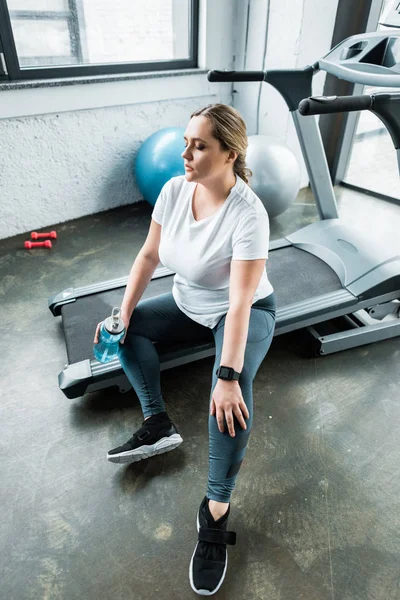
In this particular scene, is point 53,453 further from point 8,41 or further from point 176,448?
point 8,41

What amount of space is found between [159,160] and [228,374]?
217cm

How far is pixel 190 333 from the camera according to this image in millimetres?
1596

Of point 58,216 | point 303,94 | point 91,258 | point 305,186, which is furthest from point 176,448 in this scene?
point 305,186

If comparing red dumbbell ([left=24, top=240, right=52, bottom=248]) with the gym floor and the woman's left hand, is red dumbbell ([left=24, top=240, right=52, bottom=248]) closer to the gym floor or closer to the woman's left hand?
the gym floor

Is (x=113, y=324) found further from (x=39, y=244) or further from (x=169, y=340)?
(x=39, y=244)

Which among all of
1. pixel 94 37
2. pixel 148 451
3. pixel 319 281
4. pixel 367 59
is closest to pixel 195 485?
pixel 148 451

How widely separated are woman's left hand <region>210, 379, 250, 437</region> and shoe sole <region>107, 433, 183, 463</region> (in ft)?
1.27

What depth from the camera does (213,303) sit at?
1.42m

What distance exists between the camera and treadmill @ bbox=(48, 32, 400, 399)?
5.54ft

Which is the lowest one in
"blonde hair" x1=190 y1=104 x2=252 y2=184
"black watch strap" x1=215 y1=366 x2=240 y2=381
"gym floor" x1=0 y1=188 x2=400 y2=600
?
"gym floor" x1=0 y1=188 x2=400 y2=600

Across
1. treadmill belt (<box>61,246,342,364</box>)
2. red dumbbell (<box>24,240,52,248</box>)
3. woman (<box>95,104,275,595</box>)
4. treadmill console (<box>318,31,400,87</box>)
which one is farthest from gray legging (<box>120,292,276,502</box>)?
red dumbbell (<box>24,240,52,248</box>)

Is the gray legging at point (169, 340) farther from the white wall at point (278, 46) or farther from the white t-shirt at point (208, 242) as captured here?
the white wall at point (278, 46)

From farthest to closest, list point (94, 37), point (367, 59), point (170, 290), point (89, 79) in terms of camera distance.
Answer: point (94, 37) → point (89, 79) → point (170, 290) → point (367, 59)

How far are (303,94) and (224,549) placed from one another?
2.08 metres
